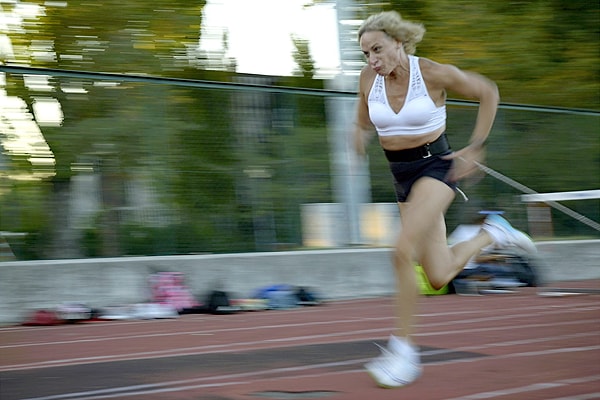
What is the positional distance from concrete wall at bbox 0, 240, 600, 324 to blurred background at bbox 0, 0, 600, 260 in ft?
0.47

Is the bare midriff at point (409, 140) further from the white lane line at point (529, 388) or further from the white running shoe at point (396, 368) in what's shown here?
the white lane line at point (529, 388)

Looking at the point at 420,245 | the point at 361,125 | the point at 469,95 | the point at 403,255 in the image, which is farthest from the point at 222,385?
the point at 469,95

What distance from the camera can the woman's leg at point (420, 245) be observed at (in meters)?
5.16

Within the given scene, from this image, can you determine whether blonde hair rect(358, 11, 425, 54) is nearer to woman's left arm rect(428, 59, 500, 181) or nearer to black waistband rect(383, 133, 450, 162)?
woman's left arm rect(428, 59, 500, 181)

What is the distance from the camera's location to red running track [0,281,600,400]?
196 inches

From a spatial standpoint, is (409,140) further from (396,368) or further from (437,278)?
(396,368)

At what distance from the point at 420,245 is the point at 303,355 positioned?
1.25 m

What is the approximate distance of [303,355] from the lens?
6.28m

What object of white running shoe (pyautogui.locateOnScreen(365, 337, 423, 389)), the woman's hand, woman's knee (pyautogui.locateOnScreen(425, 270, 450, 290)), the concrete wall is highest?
the concrete wall

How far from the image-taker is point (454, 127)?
12.0 metres

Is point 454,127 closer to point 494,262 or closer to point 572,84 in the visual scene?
point 494,262

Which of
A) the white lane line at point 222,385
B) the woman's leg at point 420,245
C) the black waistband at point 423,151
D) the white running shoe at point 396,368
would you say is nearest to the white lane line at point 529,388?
the white lane line at point 222,385

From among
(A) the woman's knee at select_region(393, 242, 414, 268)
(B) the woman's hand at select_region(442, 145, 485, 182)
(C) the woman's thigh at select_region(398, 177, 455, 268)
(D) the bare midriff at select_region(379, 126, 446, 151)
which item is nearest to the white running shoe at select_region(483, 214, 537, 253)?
(C) the woman's thigh at select_region(398, 177, 455, 268)

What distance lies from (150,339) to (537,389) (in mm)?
3362
